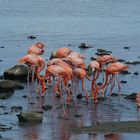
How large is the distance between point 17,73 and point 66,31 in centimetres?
1445

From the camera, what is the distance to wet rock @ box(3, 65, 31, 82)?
20641 mm

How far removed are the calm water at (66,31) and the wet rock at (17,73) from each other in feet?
6.28

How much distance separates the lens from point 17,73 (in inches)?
813

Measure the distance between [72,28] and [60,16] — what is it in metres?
7.58

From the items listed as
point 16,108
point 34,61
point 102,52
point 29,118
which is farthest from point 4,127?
point 102,52

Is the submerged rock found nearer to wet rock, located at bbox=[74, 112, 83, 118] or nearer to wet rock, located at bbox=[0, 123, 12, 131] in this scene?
wet rock, located at bbox=[74, 112, 83, 118]

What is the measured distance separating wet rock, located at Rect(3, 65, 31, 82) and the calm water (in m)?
1.91

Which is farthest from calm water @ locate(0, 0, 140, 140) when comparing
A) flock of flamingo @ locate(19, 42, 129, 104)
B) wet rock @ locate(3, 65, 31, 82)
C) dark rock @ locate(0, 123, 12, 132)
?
wet rock @ locate(3, 65, 31, 82)

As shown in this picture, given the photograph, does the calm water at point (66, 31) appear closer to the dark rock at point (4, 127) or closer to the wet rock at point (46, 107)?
the dark rock at point (4, 127)

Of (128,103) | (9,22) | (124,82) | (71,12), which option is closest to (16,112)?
(128,103)

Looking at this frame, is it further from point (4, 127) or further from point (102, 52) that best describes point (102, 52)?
point (4, 127)

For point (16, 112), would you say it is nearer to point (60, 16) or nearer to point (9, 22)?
point (9, 22)

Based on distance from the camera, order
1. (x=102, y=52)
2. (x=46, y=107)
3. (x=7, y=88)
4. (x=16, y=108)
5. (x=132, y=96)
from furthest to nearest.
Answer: (x=102, y=52)
(x=7, y=88)
(x=132, y=96)
(x=46, y=107)
(x=16, y=108)

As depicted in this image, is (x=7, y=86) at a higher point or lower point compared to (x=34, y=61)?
lower
